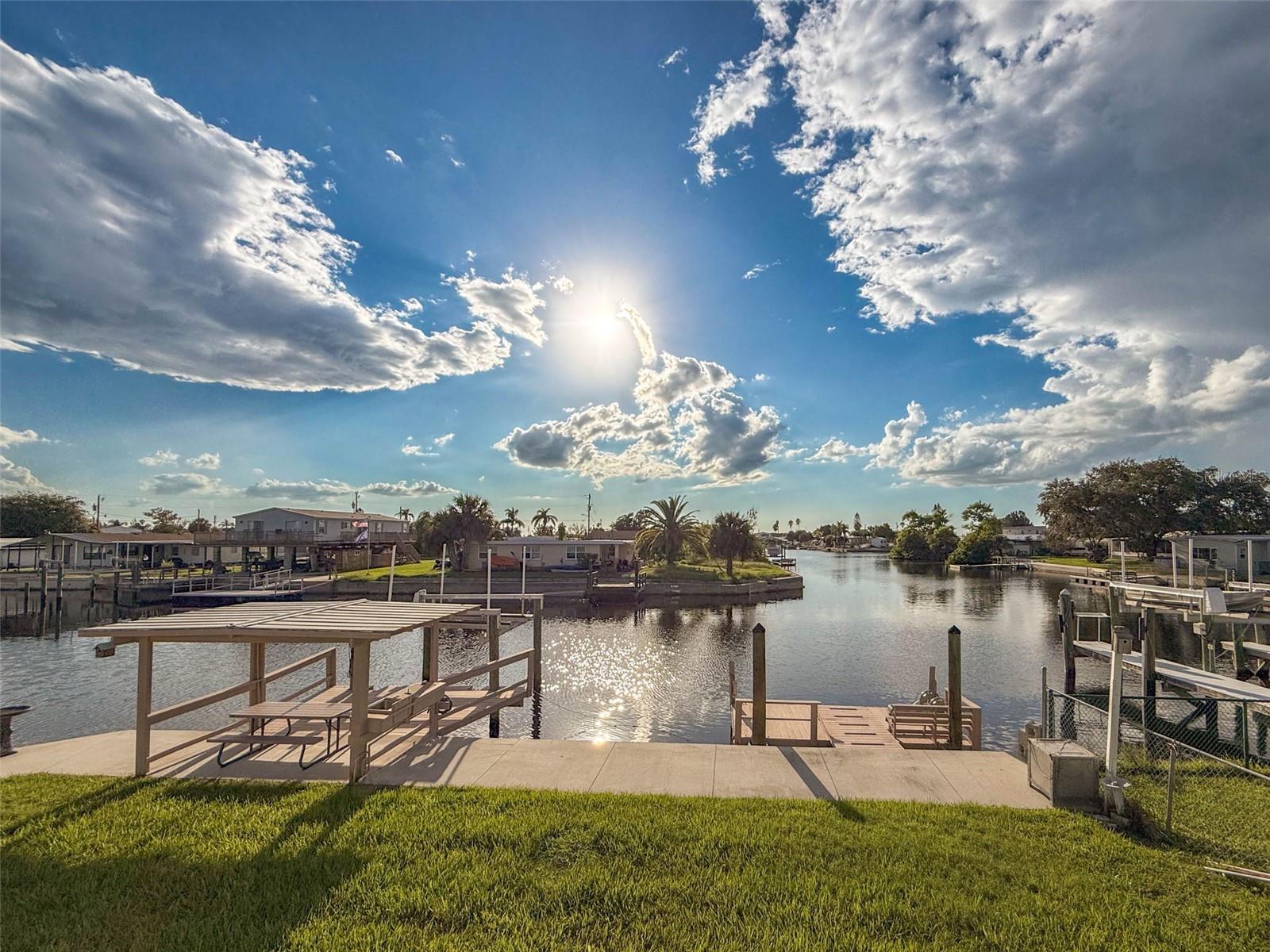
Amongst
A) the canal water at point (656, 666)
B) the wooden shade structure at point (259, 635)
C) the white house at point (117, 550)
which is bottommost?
the canal water at point (656, 666)

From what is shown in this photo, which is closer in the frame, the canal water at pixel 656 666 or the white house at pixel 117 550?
the canal water at pixel 656 666

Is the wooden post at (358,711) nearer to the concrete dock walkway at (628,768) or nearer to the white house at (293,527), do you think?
the concrete dock walkway at (628,768)

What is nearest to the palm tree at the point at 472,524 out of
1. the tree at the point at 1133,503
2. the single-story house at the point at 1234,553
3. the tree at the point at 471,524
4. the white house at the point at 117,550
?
the tree at the point at 471,524

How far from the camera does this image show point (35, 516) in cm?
7862

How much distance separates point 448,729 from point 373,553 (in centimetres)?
6200

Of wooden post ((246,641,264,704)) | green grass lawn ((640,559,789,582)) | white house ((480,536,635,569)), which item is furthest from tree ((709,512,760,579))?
wooden post ((246,641,264,704))

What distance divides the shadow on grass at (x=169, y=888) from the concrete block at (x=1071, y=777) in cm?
788

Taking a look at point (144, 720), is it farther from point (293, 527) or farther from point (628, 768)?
point (293, 527)

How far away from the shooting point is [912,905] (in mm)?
5148

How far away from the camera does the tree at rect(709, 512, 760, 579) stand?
56375mm

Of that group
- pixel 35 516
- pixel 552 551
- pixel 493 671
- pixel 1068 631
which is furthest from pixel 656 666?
pixel 35 516

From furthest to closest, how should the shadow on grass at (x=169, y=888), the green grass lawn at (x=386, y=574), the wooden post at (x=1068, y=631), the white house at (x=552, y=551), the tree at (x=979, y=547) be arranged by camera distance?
the tree at (x=979, y=547) < the white house at (x=552, y=551) < the green grass lawn at (x=386, y=574) < the wooden post at (x=1068, y=631) < the shadow on grass at (x=169, y=888)

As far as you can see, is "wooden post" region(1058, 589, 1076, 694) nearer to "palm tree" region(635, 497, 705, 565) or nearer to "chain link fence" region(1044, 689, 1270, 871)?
"chain link fence" region(1044, 689, 1270, 871)

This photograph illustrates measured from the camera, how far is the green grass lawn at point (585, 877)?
4.73m
